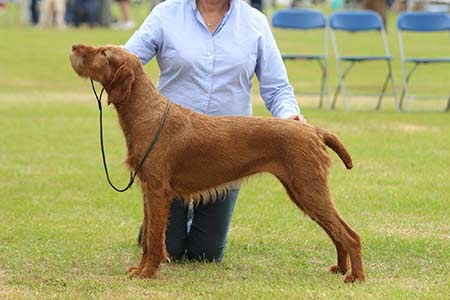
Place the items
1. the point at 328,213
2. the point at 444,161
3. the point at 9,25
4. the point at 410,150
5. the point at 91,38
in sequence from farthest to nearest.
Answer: the point at 9,25, the point at 91,38, the point at 410,150, the point at 444,161, the point at 328,213

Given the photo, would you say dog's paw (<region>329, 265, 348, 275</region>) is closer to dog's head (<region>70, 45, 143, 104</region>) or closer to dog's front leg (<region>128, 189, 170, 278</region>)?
dog's front leg (<region>128, 189, 170, 278</region>)

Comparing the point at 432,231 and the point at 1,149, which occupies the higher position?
the point at 432,231

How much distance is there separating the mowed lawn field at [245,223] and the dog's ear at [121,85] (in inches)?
36.0

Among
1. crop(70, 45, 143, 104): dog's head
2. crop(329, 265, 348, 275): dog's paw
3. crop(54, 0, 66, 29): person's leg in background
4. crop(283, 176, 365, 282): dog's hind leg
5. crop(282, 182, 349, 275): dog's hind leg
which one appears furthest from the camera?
crop(54, 0, 66, 29): person's leg in background

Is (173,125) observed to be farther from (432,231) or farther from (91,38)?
(91,38)

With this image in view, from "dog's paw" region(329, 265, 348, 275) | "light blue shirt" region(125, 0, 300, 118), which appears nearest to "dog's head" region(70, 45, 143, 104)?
"light blue shirt" region(125, 0, 300, 118)

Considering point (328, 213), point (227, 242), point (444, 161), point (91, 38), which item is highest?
point (328, 213)

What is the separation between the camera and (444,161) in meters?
9.96

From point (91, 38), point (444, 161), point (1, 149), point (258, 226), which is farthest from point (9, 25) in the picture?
point (258, 226)

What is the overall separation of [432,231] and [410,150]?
386 centimetres

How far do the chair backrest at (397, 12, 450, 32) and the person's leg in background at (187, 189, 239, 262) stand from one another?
372 inches

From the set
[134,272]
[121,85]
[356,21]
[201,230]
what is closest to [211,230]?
[201,230]

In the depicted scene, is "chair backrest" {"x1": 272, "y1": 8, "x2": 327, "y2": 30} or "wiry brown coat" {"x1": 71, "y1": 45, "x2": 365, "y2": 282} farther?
"chair backrest" {"x1": 272, "y1": 8, "x2": 327, "y2": 30}

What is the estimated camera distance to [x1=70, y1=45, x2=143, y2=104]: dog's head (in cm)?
530
